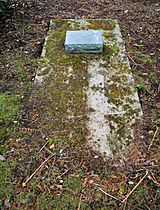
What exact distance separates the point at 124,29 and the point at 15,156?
2505 millimetres

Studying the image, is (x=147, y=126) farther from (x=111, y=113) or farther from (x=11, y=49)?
(x=11, y=49)

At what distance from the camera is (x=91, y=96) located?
288 cm

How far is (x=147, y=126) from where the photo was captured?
2.64 m

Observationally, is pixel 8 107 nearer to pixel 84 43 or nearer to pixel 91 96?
pixel 91 96

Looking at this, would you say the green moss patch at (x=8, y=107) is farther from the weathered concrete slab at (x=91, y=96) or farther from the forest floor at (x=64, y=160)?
the weathered concrete slab at (x=91, y=96)

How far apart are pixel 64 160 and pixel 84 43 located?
4.86 feet

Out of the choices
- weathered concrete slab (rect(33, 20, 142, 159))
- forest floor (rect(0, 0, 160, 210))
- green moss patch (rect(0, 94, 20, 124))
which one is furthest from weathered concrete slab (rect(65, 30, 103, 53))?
green moss patch (rect(0, 94, 20, 124))

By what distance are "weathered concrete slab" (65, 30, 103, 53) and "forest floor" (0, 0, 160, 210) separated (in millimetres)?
416

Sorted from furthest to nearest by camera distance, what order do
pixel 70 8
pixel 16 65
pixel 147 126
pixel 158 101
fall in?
1. pixel 70 8
2. pixel 16 65
3. pixel 158 101
4. pixel 147 126

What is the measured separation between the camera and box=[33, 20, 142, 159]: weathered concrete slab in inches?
100

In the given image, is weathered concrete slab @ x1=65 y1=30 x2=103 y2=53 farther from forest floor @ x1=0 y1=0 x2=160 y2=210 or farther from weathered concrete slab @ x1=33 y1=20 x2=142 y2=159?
forest floor @ x1=0 y1=0 x2=160 y2=210

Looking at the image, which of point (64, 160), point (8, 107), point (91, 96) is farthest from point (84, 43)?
point (64, 160)

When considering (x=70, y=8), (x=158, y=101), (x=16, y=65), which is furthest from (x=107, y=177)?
(x=70, y=8)

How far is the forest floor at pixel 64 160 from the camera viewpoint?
7.07ft
